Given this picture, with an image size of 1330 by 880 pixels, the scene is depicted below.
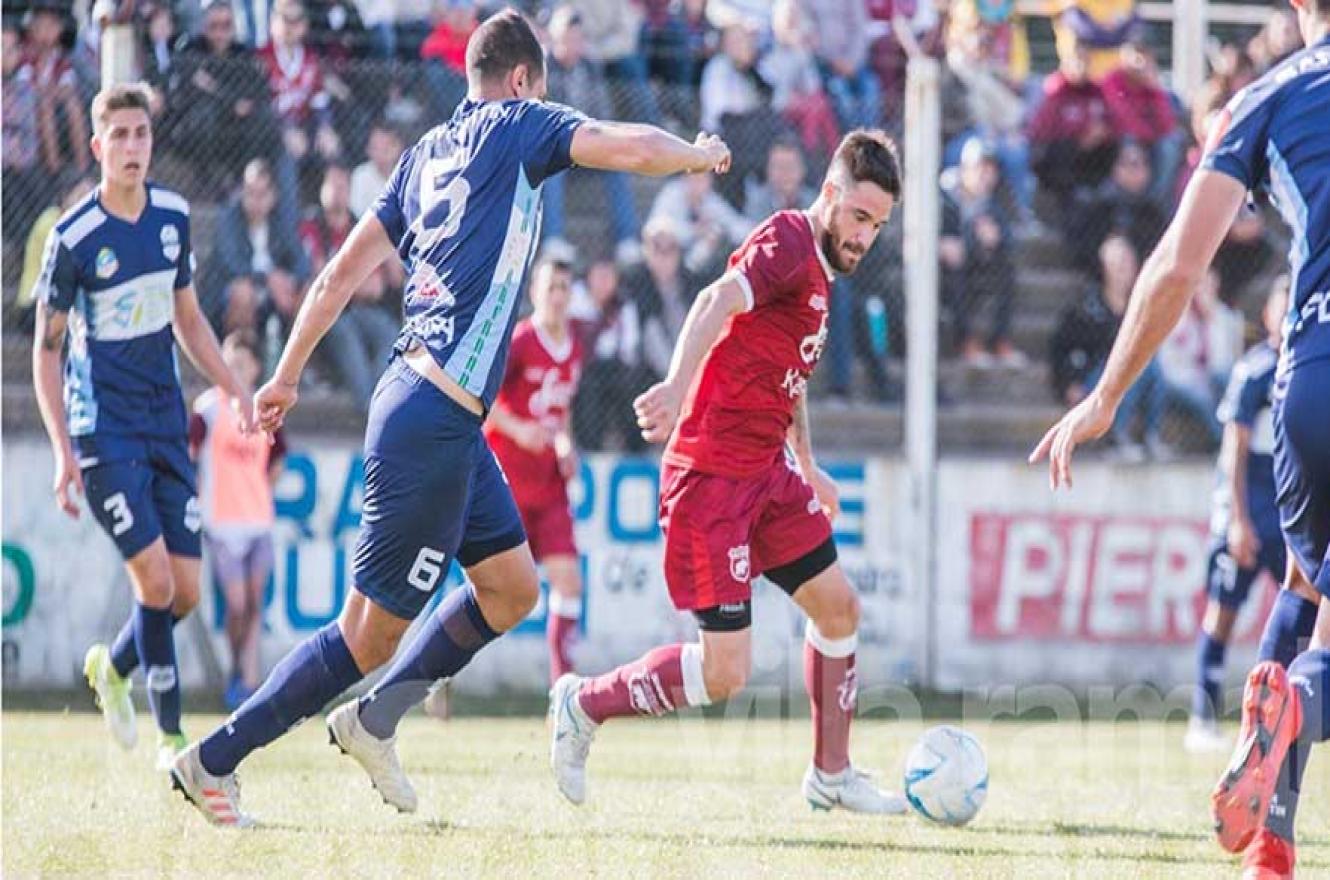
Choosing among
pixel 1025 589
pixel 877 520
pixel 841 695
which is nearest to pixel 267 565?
pixel 877 520

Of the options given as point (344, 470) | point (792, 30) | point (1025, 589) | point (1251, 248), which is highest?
point (792, 30)

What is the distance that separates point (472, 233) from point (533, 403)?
552 centimetres

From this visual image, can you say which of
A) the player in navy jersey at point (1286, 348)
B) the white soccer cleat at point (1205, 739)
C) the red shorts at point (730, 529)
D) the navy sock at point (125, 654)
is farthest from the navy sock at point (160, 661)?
the white soccer cleat at point (1205, 739)

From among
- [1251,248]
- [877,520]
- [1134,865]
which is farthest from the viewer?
[1251,248]

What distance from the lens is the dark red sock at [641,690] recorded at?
26.3 feet

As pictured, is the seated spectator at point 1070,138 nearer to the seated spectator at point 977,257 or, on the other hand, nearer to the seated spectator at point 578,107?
the seated spectator at point 977,257

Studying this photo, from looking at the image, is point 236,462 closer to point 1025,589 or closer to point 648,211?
point 648,211

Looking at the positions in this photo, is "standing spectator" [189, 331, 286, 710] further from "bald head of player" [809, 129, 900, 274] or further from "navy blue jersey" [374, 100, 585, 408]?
"navy blue jersey" [374, 100, 585, 408]

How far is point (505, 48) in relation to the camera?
22.9 feet

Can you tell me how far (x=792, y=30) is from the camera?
51.8 feet

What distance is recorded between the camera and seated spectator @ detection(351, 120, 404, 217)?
46.5ft

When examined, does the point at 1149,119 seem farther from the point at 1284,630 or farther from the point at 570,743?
the point at 1284,630

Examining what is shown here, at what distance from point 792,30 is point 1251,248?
3957 mm

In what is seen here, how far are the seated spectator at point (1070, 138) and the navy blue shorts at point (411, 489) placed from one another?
999cm
